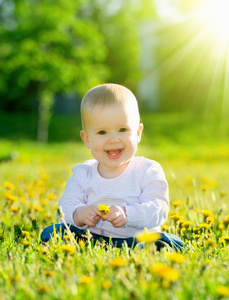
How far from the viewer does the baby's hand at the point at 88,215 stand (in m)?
2.23

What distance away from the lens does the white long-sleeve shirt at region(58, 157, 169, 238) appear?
2.32m

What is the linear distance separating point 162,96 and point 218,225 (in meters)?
19.2

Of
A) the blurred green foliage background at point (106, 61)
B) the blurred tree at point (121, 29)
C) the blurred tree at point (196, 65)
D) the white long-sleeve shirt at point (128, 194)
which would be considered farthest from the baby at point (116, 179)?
the blurred tree at point (121, 29)

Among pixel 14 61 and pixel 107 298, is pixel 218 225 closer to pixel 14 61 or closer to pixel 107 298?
pixel 107 298

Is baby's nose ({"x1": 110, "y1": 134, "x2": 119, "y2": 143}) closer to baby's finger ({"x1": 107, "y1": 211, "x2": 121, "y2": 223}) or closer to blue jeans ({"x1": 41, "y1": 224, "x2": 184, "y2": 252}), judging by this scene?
baby's finger ({"x1": 107, "y1": 211, "x2": 121, "y2": 223})

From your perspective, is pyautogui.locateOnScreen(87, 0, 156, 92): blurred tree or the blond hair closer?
the blond hair

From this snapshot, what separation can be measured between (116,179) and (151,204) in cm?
32

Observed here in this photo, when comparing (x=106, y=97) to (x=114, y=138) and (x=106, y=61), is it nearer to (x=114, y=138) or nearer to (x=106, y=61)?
(x=114, y=138)

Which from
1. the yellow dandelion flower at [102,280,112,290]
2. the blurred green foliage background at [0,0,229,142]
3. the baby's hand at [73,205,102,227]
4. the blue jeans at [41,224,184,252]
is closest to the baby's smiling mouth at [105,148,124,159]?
the baby's hand at [73,205,102,227]

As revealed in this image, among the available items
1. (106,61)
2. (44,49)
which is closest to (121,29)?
(106,61)

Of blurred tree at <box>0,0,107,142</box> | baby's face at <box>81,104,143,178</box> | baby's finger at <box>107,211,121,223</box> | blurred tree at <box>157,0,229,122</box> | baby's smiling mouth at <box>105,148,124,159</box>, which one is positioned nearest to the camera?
baby's finger at <box>107,211,121,223</box>

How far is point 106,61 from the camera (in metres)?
29.5

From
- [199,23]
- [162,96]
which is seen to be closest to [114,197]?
[199,23]

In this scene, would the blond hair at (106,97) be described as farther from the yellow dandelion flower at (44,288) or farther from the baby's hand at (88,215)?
the yellow dandelion flower at (44,288)
